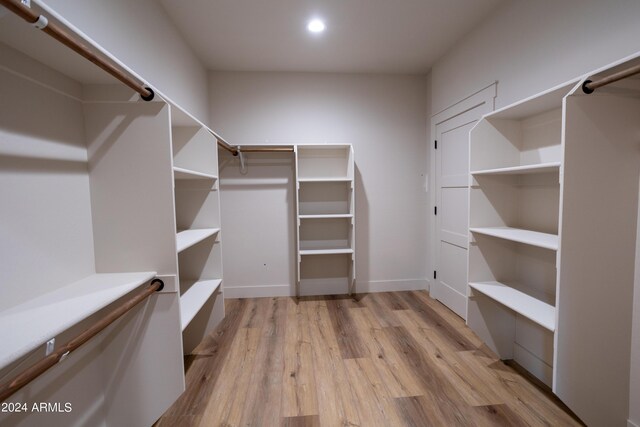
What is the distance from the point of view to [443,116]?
116 inches

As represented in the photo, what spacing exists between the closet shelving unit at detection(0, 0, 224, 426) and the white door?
236cm

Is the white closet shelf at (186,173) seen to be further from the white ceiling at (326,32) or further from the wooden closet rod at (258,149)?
the white ceiling at (326,32)

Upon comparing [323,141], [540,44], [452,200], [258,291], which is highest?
[540,44]

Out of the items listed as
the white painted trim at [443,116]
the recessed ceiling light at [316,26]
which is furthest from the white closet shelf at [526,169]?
the recessed ceiling light at [316,26]

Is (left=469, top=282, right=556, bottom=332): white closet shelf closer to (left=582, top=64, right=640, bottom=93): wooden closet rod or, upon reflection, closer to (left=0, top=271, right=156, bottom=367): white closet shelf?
Answer: (left=582, top=64, right=640, bottom=93): wooden closet rod

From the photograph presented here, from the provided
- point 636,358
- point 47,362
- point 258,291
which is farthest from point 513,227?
point 258,291

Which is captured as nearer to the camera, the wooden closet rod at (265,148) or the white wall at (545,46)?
the white wall at (545,46)

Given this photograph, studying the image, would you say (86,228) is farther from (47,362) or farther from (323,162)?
(323,162)

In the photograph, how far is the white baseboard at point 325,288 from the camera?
129 inches

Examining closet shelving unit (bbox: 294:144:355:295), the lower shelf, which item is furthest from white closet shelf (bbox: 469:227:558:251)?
closet shelving unit (bbox: 294:144:355:295)

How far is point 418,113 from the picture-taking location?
131 inches

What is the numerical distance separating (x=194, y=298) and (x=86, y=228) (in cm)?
82

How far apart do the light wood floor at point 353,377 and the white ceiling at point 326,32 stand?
2.61m

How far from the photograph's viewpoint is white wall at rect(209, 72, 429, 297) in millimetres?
3172
